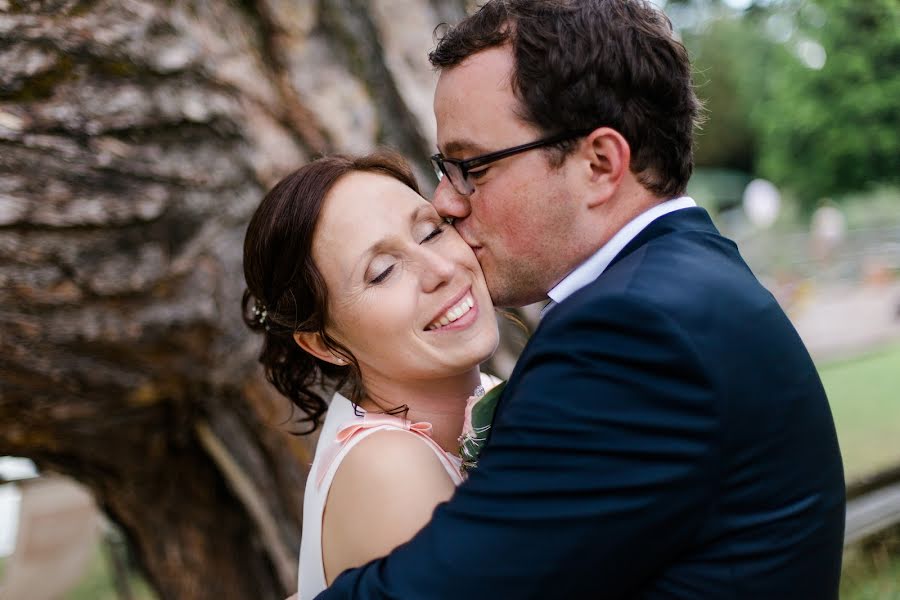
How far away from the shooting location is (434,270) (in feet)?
6.89

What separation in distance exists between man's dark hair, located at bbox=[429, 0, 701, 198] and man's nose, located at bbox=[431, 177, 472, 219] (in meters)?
0.30

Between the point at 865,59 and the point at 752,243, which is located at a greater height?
the point at 865,59

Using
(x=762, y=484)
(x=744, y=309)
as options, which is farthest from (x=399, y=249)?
(x=762, y=484)

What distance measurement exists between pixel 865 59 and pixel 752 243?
536 centimetres

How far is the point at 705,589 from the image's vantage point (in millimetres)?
1607

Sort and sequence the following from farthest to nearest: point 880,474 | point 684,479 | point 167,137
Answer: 1. point 880,474
2. point 167,137
3. point 684,479

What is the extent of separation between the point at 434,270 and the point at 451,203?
8.4 inches

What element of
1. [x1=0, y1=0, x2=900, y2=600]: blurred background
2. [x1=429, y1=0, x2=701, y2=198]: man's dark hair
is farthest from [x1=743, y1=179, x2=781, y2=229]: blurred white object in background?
[x1=429, y1=0, x2=701, y2=198]: man's dark hair

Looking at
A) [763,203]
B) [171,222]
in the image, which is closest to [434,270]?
[171,222]

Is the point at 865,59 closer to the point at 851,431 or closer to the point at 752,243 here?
the point at 752,243

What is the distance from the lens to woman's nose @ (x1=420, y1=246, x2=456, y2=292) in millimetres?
2102

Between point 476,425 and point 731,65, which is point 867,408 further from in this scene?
point 731,65

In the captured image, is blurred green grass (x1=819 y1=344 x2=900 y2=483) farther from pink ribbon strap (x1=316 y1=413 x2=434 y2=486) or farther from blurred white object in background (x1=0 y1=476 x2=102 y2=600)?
blurred white object in background (x1=0 y1=476 x2=102 y2=600)

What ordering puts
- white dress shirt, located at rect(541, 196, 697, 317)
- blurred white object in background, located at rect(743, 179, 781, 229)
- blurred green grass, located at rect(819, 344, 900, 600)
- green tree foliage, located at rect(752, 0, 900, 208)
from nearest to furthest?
white dress shirt, located at rect(541, 196, 697, 317), blurred green grass, located at rect(819, 344, 900, 600), green tree foliage, located at rect(752, 0, 900, 208), blurred white object in background, located at rect(743, 179, 781, 229)
